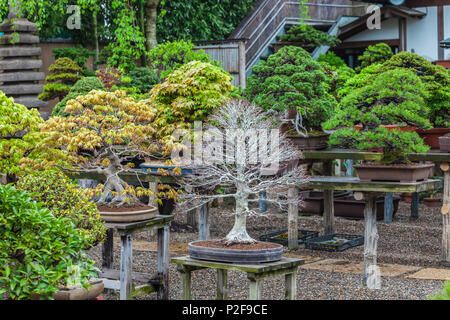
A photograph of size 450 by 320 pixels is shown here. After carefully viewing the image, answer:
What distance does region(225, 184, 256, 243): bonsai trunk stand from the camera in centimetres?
552

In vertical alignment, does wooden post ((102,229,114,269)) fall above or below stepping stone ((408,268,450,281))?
above

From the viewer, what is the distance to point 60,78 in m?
12.1

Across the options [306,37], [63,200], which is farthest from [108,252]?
[306,37]

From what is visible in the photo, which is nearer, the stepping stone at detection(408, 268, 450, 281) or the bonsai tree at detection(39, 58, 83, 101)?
the stepping stone at detection(408, 268, 450, 281)

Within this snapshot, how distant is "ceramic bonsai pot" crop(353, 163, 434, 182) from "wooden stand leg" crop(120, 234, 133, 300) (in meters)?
2.58

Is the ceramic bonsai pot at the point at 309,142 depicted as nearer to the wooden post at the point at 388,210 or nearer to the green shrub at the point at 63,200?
the wooden post at the point at 388,210

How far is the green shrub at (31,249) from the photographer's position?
15.0ft

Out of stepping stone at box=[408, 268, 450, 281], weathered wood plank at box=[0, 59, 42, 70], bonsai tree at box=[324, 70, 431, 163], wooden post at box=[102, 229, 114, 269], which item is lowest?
stepping stone at box=[408, 268, 450, 281]

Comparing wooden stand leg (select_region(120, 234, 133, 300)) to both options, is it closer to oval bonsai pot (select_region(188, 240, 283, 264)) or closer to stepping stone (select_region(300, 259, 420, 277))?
oval bonsai pot (select_region(188, 240, 283, 264))

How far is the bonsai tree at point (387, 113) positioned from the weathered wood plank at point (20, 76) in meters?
6.61

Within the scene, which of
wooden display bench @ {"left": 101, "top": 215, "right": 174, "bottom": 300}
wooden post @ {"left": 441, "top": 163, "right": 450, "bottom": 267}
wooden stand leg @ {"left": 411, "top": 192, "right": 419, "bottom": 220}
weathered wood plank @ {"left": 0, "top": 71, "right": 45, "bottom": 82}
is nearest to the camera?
wooden display bench @ {"left": 101, "top": 215, "right": 174, "bottom": 300}

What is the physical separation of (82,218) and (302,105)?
365 centimetres

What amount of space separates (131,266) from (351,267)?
3013 mm

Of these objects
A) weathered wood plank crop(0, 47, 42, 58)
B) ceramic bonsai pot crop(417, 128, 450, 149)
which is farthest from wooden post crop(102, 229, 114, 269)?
weathered wood plank crop(0, 47, 42, 58)
